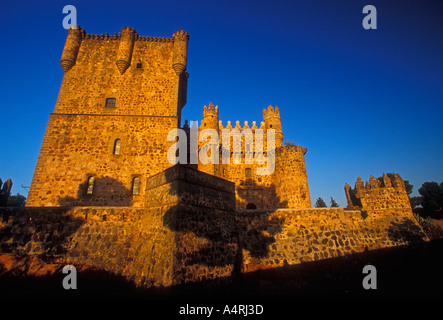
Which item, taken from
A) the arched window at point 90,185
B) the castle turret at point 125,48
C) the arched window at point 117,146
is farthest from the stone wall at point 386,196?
the castle turret at point 125,48

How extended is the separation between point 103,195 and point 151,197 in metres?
6.68

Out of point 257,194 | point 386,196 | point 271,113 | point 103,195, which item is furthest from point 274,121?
point 103,195

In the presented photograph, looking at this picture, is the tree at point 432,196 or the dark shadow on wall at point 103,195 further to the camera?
the tree at point 432,196

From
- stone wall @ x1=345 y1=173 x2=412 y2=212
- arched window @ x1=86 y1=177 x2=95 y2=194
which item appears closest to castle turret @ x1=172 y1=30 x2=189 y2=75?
arched window @ x1=86 y1=177 x2=95 y2=194

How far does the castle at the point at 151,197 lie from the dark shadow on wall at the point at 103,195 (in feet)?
0.21

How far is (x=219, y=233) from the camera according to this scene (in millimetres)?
7988

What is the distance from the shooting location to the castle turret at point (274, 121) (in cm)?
2111

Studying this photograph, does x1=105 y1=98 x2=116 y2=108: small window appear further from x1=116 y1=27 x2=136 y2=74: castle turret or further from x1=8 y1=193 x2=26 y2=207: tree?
x1=8 y1=193 x2=26 y2=207: tree

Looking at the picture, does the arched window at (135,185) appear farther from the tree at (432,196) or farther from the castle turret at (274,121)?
the tree at (432,196)

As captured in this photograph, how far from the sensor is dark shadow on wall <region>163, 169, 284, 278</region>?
662cm

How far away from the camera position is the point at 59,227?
816 cm

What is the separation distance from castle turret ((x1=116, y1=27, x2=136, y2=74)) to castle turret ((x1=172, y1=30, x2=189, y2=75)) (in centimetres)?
357
